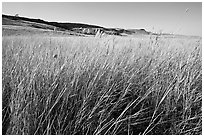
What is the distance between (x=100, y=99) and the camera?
1.41 meters

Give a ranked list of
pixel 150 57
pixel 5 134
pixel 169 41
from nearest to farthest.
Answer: pixel 5 134 < pixel 150 57 < pixel 169 41

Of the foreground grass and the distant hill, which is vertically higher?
the distant hill

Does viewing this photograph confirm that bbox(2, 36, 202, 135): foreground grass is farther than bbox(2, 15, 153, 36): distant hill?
No

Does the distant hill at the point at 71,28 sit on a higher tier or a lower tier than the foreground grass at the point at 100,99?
higher

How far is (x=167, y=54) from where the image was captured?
2.37m

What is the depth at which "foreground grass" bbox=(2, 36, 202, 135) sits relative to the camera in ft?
4.36

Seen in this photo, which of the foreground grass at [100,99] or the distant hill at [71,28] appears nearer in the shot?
the foreground grass at [100,99]

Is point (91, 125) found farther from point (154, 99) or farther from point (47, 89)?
point (154, 99)

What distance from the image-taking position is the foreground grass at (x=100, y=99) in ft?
4.36

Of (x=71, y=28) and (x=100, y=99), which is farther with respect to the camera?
(x=71, y=28)

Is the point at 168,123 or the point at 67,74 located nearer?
the point at 168,123

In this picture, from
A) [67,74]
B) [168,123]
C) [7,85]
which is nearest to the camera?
[168,123]

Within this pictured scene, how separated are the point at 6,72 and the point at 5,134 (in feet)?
1.86

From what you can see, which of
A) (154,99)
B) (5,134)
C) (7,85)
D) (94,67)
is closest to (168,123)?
(154,99)
